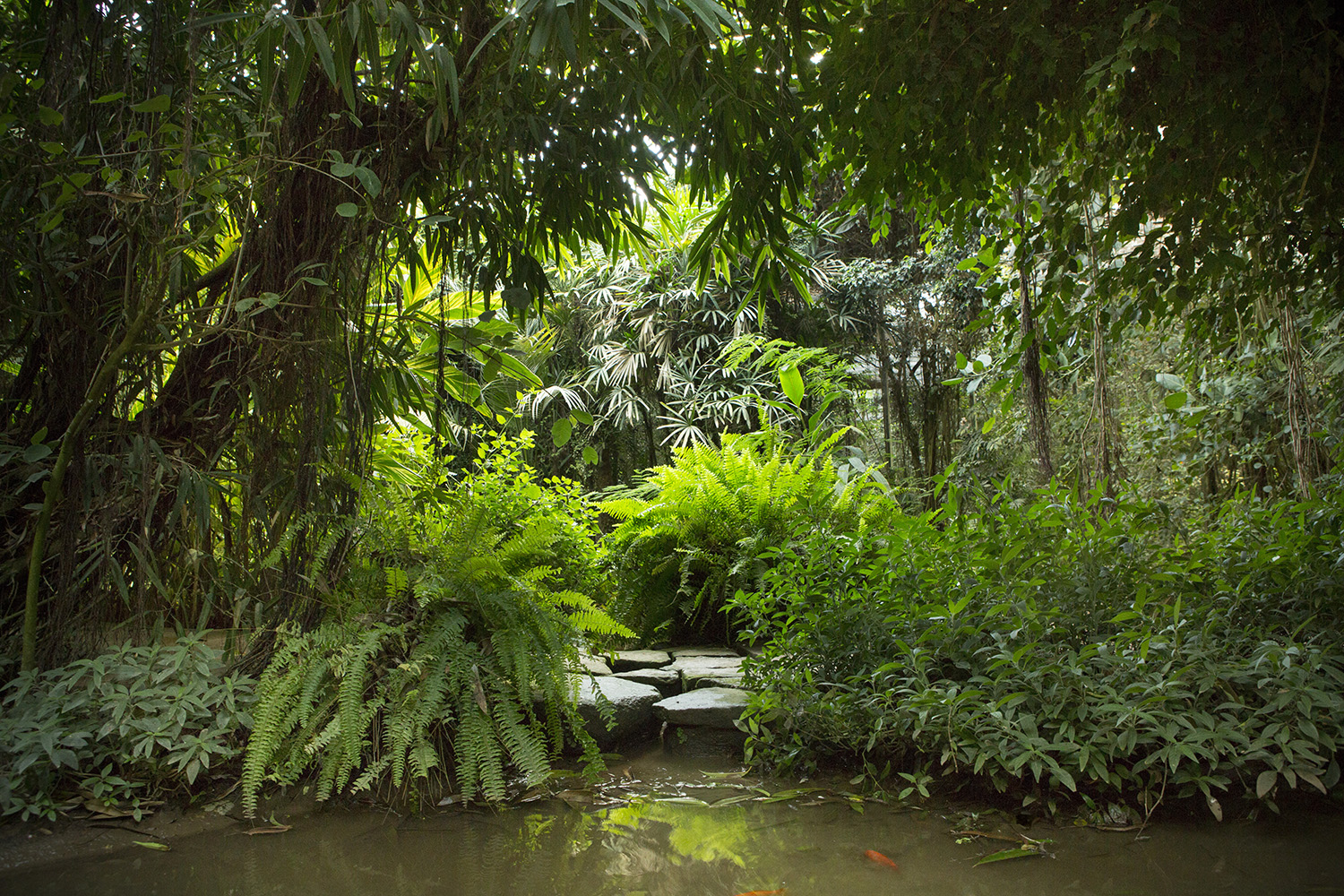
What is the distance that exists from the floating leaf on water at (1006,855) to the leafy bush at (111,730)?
175 cm

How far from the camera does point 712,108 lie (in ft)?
7.14

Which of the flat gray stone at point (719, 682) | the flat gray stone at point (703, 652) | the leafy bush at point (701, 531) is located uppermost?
the leafy bush at point (701, 531)

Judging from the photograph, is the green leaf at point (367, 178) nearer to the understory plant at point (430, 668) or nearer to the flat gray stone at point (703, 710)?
the understory plant at point (430, 668)

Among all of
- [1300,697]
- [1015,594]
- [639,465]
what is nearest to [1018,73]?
[1015,594]

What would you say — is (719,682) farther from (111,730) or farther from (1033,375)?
(111,730)

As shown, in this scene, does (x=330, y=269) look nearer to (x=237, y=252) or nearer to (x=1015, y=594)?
(x=237, y=252)

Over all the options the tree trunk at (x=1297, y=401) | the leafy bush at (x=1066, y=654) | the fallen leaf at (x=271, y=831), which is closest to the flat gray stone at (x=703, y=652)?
the leafy bush at (x=1066, y=654)

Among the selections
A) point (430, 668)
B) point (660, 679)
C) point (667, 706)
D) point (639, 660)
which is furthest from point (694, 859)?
point (639, 660)

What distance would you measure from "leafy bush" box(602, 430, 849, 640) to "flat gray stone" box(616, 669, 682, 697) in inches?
18.7

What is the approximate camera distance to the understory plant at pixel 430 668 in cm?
195

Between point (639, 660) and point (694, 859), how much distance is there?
5.35 feet

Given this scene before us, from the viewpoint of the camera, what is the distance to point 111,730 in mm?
1811

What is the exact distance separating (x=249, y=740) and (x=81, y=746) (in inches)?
13.2

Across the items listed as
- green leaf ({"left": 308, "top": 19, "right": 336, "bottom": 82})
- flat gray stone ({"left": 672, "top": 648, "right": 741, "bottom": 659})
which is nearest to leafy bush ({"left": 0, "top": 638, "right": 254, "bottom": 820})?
→ green leaf ({"left": 308, "top": 19, "right": 336, "bottom": 82})
